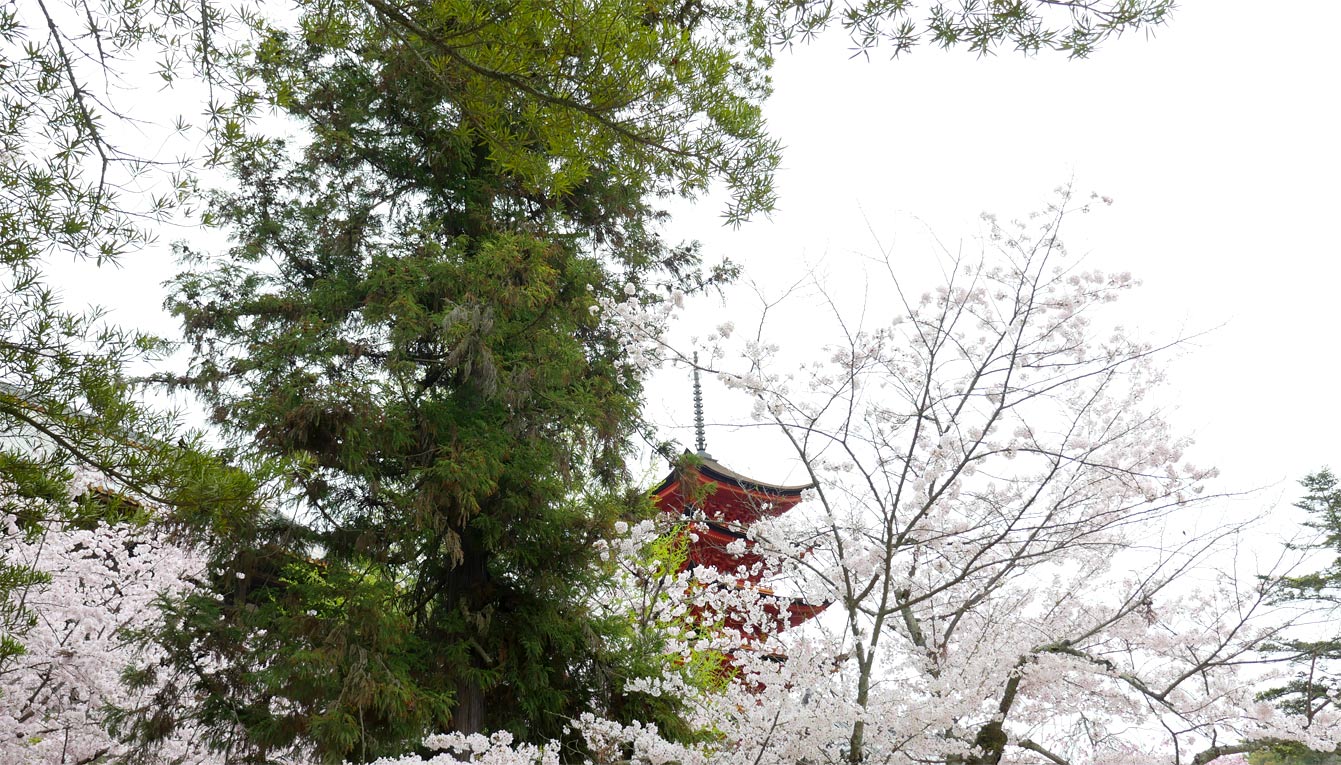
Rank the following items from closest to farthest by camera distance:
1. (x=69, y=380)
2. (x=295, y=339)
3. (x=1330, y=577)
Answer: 1. (x=69, y=380)
2. (x=295, y=339)
3. (x=1330, y=577)

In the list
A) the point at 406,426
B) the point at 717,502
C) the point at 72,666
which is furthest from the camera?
the point at 717,502

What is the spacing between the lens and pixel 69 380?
9.37 feet

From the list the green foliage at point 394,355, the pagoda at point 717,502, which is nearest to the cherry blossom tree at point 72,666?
the green foliage at point 394,355

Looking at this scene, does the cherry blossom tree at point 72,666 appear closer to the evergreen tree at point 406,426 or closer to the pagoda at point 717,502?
the evergreen tree at point 406,426

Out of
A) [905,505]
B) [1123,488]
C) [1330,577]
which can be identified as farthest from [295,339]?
[1330,577]

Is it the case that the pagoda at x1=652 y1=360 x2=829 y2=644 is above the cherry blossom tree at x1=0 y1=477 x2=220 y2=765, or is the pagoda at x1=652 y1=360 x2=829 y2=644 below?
above

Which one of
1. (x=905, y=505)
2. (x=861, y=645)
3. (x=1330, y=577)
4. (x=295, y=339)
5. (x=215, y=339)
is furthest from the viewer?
A: (x=1330, y=577)

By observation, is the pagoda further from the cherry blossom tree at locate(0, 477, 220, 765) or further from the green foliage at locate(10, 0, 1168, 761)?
the cherry blossom tree at locate(0, 477, 220, 765)

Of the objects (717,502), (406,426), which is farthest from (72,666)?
(717,502)

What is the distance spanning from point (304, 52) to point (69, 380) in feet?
14.2

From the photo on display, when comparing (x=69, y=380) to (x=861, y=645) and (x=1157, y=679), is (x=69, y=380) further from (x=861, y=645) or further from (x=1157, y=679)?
(x=1157, y=679)

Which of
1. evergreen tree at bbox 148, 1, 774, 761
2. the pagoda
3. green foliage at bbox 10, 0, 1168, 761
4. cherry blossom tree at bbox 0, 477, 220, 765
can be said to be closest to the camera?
green foliage at bbox 10, 0, 1168, 761

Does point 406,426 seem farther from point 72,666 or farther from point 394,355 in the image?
point 72,666

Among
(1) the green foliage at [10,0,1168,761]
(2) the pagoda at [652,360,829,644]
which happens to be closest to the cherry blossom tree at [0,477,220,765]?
(1) the green foliage at [10,0,1168,761]
